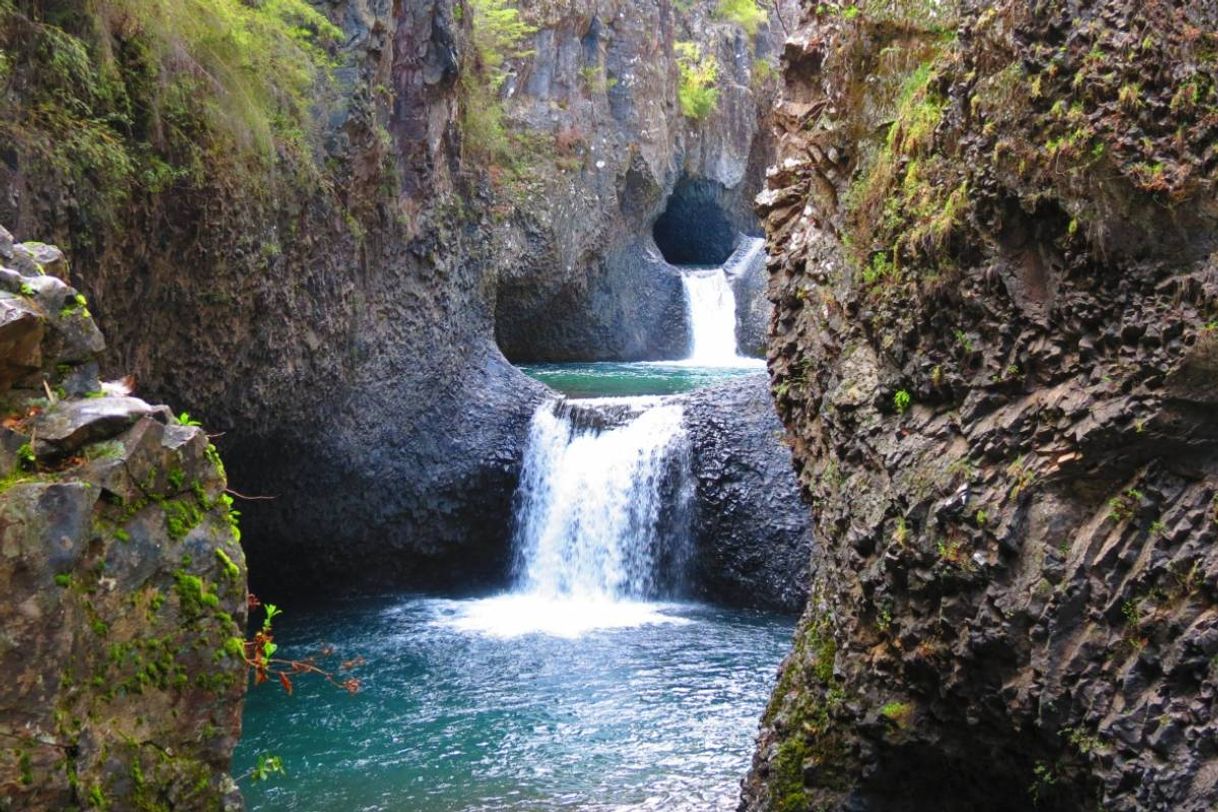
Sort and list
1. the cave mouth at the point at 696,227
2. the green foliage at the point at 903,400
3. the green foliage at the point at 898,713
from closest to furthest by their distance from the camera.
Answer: the green foliage at the point at 898,713, the green foliage at the point at 903,400, the cave mouth at the point at 696,227

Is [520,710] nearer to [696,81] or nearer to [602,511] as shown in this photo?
[602,511]

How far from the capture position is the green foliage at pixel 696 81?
25797mm

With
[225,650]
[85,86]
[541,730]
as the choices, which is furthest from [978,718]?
[85,86]

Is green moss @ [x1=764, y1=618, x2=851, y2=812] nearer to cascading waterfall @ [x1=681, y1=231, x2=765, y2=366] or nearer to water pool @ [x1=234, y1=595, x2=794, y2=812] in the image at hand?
water pool @ [x1=234, y1=595, x2=794, y2=812]

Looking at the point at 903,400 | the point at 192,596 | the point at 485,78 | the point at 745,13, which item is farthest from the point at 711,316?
the point at 192,596

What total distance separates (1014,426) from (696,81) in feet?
73.0

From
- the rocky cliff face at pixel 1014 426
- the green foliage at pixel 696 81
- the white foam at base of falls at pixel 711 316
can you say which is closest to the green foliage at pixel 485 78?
the white foam at base of falls at pixel 711 316

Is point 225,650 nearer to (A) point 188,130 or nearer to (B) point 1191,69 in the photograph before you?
(B) point 1191,69

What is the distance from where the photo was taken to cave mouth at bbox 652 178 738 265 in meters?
27.2

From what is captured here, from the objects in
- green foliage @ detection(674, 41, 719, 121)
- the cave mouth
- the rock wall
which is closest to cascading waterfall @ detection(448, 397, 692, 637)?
the rock wall

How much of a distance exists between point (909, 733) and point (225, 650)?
315 centimetres

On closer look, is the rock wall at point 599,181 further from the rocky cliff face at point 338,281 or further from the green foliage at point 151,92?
the green foliage at point 151,92

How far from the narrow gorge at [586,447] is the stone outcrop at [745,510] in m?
0.05

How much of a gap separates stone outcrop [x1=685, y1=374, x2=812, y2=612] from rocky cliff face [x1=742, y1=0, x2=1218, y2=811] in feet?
23.1
